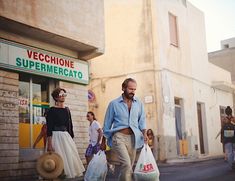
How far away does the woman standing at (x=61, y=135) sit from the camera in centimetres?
694

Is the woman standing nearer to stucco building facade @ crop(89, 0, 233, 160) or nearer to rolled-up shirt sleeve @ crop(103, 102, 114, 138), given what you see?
rolled-up shirt sleeve @ crop(103, 102, 114, 138)

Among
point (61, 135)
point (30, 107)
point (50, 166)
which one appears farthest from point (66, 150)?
point (30, 107)

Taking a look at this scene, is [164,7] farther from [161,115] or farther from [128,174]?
[128,174]

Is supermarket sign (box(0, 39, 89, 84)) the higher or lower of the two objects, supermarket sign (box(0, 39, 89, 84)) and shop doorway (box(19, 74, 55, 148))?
the higher

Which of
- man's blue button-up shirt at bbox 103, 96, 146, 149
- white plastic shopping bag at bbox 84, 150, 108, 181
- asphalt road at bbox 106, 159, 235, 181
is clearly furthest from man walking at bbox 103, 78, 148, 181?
asphalt road at bbox 106, 159, 235, 181

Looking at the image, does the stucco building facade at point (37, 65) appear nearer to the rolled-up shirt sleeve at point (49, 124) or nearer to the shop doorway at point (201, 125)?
the rolled-up shirt sleeve at point (49, 124)

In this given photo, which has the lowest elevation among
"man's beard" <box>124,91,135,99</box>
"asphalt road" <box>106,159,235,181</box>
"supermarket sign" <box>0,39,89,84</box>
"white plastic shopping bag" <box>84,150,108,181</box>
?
"asphalt road" <box>106,159,235,181</box>

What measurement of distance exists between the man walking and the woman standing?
4.38ft

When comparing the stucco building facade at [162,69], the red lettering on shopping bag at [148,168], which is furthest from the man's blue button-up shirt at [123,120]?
the stucco building facade at [162,69]

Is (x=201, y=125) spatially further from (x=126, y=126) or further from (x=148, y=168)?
(x=148, y=168)

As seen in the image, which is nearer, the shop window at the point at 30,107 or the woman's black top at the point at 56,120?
the woman's black top at the point at 56,120

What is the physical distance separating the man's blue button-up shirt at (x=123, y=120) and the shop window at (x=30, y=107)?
590 cm

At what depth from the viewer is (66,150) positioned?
703 centimetres

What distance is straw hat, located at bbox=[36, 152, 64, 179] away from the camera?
21.9 ft
